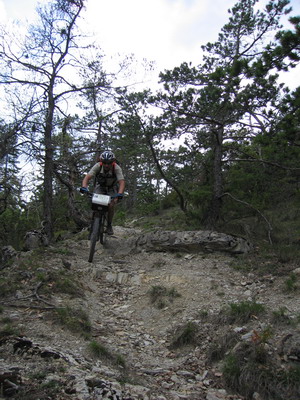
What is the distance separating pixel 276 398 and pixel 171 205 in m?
12.9

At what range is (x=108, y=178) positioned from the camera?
7.08m

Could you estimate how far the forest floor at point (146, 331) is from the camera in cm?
298

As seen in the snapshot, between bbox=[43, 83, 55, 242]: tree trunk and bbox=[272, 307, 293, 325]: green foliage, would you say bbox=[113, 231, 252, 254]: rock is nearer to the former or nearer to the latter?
bbox=[43, 83, 55, 242]: tree trunk

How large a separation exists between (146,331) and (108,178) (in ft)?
11.5

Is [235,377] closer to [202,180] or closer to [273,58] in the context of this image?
[273,58]

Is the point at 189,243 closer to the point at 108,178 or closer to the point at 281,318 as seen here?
the point at 108,178

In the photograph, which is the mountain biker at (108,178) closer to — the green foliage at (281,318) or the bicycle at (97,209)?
the bicycle at (97,209)

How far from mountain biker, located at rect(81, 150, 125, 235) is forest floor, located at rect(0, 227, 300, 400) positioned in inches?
63.6

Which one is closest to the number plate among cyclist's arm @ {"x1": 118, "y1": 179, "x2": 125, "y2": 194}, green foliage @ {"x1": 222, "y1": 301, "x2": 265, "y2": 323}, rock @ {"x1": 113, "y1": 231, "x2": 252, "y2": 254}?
cyclist's arm @ {"x1": 118, "y1": 179, "x2": 125, "y2": 194}

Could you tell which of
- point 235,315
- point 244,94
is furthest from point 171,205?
point 235,315

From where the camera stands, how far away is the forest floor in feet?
9.79

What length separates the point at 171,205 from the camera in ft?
51.8

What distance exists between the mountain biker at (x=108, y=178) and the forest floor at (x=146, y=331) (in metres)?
1.62

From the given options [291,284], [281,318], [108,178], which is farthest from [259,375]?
[108,178]
